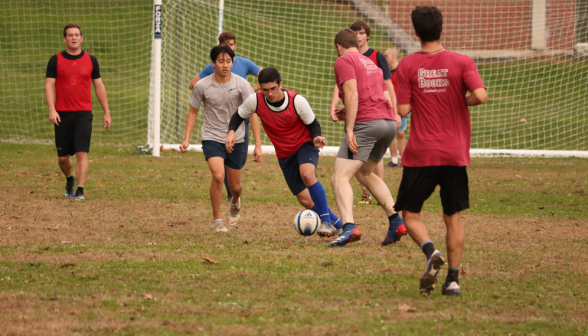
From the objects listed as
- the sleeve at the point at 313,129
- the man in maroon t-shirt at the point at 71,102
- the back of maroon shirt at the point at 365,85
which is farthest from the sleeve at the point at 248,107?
the man in maroon t-shirt at the point at 71,102

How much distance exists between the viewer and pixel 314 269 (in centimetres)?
507

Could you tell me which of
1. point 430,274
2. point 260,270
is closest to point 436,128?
point 430,274

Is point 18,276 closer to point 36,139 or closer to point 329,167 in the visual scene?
point 329,167

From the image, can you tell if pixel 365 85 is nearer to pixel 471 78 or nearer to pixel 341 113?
pixel 341 113

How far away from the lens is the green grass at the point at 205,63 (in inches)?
672

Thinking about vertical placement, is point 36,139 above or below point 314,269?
below

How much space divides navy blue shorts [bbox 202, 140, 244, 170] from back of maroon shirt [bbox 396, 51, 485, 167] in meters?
2.83

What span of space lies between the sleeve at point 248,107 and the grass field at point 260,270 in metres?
1.23

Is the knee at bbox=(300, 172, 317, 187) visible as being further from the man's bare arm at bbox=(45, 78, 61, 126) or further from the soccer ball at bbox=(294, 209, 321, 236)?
the man's bare arm at bbox=(45, 78, 61, 126)

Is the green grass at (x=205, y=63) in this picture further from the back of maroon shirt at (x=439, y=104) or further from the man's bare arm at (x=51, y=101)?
the back of maroon shirt at (x=439, y=104)

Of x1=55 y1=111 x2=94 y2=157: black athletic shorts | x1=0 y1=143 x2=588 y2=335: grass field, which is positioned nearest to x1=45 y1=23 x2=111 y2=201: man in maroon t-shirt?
x1=55 y1=111 x2=94 y2=157: black athletic shorts

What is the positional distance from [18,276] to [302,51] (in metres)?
18.1

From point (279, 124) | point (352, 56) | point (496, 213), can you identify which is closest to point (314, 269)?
point (279, 124)

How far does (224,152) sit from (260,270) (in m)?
2.16
